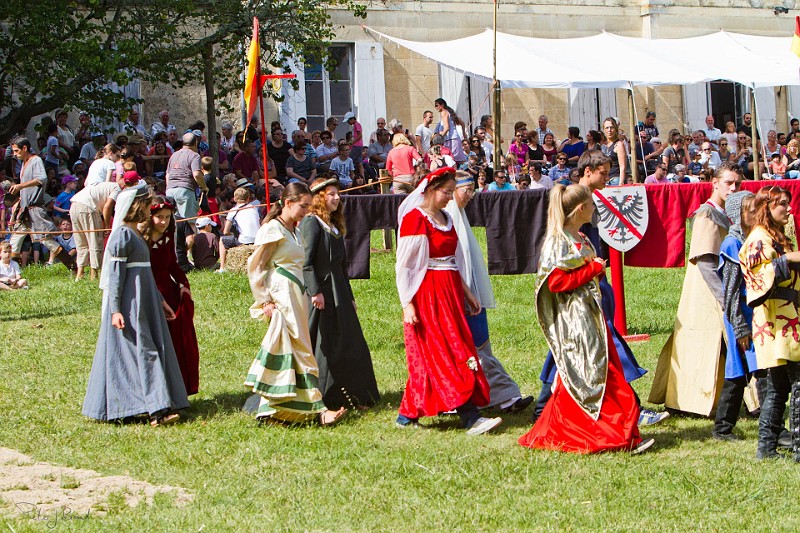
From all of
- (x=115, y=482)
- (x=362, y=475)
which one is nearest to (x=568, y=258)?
(x=362, y=475)

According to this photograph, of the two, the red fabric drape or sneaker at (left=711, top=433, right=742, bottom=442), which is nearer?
sneaker at (left=711, top=433, right=742, bottom=442)

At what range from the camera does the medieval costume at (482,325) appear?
8.25 m

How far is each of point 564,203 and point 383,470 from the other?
77.0 inches

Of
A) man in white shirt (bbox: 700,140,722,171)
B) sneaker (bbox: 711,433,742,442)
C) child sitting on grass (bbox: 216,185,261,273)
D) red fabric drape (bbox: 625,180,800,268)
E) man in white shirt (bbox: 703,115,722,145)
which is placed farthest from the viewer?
man in white shirt (bbox: 703,115,722,145)

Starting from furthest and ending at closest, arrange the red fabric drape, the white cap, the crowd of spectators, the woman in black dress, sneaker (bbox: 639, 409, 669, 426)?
the crowd of spectators < the white cap < the red fabric drape < the woman in black dress < sneaker (bbox: 639, 409, 669, 426)

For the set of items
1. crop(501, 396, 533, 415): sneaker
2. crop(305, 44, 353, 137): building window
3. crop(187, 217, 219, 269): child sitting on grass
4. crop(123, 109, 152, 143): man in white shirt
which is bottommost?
crop(501, 396, 533, 415): sneaker

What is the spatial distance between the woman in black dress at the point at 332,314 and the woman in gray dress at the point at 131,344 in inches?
41.7

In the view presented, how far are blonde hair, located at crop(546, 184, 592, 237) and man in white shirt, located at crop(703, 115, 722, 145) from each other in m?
17.3

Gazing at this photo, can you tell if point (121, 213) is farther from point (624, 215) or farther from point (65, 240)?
point (65, 240)

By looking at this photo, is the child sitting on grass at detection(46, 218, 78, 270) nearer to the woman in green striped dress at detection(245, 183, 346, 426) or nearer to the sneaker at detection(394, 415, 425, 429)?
the woman in green striped dress at detection(245, 183, 346, 426)

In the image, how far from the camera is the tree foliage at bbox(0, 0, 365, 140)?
16.8 m

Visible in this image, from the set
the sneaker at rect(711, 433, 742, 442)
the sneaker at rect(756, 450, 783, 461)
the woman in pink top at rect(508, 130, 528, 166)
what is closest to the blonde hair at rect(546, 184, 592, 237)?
the sneaker at rect(711, 433, 742, 442)

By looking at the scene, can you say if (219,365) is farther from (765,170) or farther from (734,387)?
(765,170)

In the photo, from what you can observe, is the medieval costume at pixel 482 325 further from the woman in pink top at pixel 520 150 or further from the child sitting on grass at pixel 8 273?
the woman in pink top at pixel 520 150
